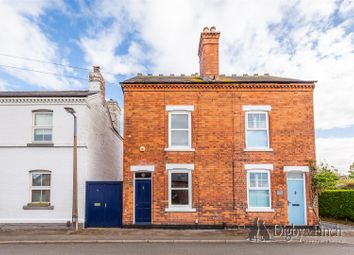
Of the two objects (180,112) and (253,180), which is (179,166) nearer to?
(180,112)

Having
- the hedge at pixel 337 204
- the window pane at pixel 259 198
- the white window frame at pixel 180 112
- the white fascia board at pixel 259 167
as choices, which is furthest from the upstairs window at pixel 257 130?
the hedge at pixel 337 204

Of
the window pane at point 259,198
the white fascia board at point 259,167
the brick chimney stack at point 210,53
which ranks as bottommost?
the window pane at point 259,198

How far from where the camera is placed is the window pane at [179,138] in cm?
1667

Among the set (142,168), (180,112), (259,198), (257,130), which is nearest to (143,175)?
(142,168)

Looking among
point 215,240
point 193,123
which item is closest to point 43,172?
point 193,123

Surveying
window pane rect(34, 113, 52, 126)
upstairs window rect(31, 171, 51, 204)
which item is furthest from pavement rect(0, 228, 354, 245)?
window pane rect(34, 113, 52, 126)

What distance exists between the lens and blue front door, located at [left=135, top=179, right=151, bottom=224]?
52.4ft

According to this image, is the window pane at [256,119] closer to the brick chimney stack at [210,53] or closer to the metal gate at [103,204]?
the brick chimney stack at [210,53]

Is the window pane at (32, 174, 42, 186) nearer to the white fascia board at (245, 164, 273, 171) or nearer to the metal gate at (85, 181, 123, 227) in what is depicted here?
the metal gate at (85, 181, 123, 227)

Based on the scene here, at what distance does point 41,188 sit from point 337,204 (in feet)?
54.7

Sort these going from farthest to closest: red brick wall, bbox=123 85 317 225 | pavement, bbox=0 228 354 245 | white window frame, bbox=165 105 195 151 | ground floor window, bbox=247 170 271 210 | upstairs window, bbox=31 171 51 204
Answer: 1. white window frame, bbox=165 105 195 151
2. upstairs window, bbox=31 171 51 204
3. ground floor window, bbox=247 170 271 210
4. red brick wall, bbox=123 85 317 225
5. pavement, bbox=0 228 354 245

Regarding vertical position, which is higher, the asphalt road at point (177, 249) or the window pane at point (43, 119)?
the window pane at point (43, 119)

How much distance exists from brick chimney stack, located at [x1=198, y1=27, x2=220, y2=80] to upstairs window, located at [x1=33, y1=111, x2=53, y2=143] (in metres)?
8.45

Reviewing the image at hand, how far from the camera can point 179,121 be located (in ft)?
55.2
